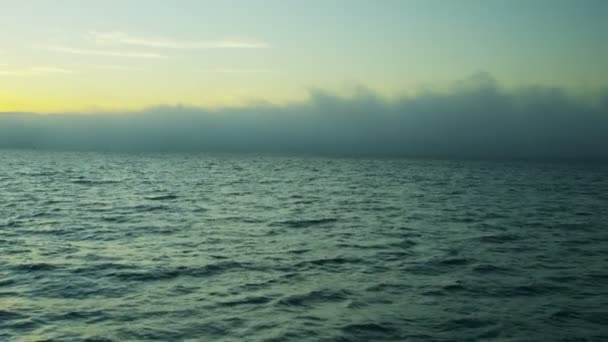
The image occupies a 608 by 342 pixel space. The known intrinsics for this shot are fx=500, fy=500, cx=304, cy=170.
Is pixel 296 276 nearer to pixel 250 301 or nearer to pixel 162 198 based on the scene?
pixel 250 301

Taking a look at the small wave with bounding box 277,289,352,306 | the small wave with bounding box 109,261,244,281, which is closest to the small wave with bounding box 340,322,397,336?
the small wave with bounding box 277,289,352,306

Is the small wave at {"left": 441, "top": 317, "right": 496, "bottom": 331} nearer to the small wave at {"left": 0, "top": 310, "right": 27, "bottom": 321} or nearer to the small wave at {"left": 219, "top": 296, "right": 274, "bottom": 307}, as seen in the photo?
the small wave at {"left": 219, "top": 296, "right": 274, "bottom": 307}

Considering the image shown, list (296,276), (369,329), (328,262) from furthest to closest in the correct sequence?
1. (328,262)
2. (296,276)
3. (369,329)

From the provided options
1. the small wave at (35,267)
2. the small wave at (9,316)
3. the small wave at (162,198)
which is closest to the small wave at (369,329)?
the small wave at (9,316)

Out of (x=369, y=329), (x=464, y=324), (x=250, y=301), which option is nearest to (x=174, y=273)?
(x=250, y=301)

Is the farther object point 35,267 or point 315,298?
point 35,267

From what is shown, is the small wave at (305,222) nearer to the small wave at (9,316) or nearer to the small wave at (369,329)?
the small wave at (369,329)

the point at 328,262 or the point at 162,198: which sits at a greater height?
the point at 328,262

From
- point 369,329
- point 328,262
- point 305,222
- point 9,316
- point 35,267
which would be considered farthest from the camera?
point 305,222

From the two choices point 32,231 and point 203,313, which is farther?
point 32,231

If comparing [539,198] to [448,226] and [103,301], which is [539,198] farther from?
[103,301]

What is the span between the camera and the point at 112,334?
1183 cm

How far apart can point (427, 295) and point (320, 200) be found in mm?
31173

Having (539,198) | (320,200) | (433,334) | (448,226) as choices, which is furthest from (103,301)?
(539,198)
